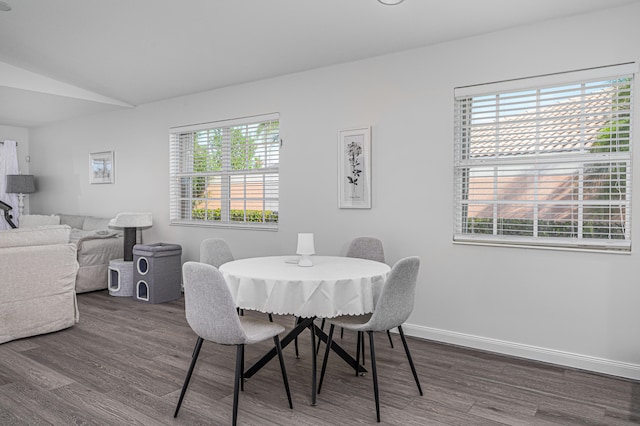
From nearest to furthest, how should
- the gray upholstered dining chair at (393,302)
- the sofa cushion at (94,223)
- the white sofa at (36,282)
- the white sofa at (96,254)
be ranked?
1. the gray upholstered dining chair at (393,302)
2. the white sofa at (36,282)
3. the white sofa at (96,254)
4. the sofa cushion at (94,223)

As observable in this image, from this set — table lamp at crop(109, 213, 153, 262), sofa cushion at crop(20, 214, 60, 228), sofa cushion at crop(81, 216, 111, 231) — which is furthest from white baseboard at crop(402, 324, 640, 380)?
sofa cushion at crop(20, 214, 60, 228)

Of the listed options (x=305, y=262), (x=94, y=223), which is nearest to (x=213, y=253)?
(x=305, y=262)

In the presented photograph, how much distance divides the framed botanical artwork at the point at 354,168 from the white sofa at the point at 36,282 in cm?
257

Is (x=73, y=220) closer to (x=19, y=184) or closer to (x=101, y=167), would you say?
(x=101, y=167)

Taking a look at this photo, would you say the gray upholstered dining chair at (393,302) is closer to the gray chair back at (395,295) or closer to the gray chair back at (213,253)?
the gray chair back at (395,295)

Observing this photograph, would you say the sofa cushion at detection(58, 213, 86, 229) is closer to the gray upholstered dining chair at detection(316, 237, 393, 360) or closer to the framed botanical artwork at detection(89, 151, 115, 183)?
the framed botanical artwork at detection(89, 151, 115, 183)

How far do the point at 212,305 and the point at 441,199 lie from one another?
88.8 inches

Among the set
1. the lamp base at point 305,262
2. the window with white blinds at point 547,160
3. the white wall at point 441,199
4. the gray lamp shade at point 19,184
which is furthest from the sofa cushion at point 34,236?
the gray lamp shade at point 19,184

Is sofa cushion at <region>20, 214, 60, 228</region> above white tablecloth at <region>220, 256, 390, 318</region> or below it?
above

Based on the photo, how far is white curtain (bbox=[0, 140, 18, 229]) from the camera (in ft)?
25.1

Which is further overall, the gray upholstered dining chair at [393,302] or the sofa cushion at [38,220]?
the sofa cushion at [38,220]

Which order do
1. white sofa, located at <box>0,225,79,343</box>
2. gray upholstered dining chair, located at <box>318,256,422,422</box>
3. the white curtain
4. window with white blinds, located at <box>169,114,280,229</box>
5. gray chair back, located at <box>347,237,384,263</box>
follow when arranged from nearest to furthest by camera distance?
gray upholstered dining chair, located at <box>318,256,422,422</box> → white sofa, located at <box>0,225,79,343</box> → gray chair back, located at <box>347,237,384,263</box> → window with white blinds, located at <box>169,114,280,229</box> → the white curtain

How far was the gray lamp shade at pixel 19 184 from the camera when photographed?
24.5 feet

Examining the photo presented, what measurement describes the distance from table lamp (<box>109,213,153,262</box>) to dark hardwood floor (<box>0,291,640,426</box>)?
186 centimetres
